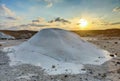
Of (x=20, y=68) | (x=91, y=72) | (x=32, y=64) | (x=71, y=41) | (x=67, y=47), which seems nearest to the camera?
(x=91, y=72)

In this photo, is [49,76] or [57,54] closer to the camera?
[49,76]

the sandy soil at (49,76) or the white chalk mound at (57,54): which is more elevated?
the white chalk mound at (57,54)

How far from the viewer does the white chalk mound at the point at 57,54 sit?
916cm

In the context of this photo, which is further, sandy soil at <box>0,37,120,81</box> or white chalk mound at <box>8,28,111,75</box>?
white chalk mound at <box>8,28,111,75</box>

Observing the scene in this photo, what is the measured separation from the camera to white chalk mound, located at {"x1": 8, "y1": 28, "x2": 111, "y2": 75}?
30.1 feet

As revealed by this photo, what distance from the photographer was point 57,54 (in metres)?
10.7

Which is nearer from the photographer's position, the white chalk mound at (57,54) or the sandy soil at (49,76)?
the sandy soil at (49,76)

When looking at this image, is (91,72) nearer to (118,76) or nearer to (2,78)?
(118,76)

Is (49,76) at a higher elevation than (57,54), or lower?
lower

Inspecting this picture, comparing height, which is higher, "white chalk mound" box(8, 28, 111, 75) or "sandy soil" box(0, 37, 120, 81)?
"white chalk mound" box(8, 28, 111, 75)

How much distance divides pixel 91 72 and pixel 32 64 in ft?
11.0

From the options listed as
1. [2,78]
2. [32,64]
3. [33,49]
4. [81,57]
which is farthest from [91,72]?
[33,49]

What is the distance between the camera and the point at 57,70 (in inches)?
335

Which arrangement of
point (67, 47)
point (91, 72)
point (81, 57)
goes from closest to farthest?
point (91, 72)
point (81, 57)
point (67, 47)
